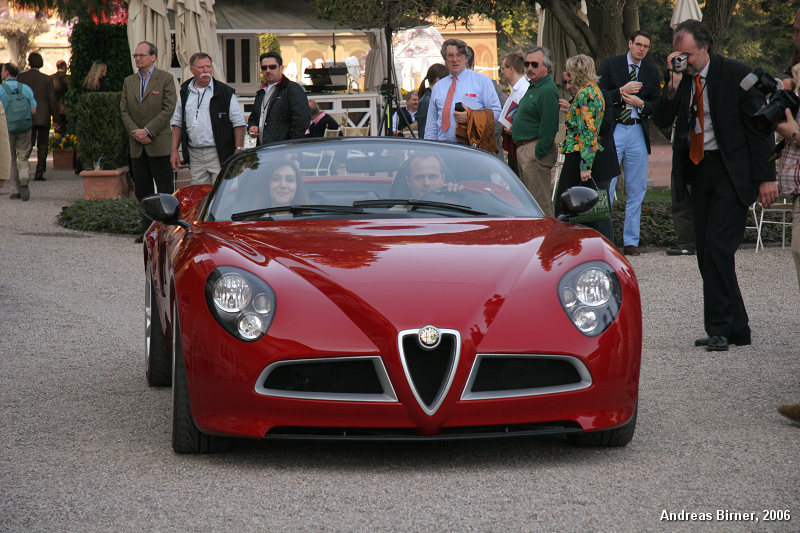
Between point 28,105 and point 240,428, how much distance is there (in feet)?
52.4

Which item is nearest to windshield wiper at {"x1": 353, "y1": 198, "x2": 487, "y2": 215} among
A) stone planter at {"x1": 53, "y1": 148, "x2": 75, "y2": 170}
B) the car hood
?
the car hood

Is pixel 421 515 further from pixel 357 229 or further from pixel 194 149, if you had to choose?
pixel 194 149

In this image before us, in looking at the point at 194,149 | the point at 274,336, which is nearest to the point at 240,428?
the point at 274,336

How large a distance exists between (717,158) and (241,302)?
12.8 feet

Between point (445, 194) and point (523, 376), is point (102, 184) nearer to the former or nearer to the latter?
point (445, 194)

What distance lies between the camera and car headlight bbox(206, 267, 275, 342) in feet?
14.0

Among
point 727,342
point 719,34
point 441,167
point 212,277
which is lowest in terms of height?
point 727,342

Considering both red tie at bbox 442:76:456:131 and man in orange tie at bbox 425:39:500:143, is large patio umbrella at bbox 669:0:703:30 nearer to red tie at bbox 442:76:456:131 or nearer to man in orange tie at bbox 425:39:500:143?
man in orange tie at bbox 425:39:500:143

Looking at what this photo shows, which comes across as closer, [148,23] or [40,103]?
[148,23]

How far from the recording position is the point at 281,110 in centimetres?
1114

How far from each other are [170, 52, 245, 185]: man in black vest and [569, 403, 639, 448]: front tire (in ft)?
24.8

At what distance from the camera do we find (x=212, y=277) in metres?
4.42

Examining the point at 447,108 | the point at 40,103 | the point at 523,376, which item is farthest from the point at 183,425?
the point at 40,103

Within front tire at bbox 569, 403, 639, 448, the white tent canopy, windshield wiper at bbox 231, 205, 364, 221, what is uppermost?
the white tent canopy
